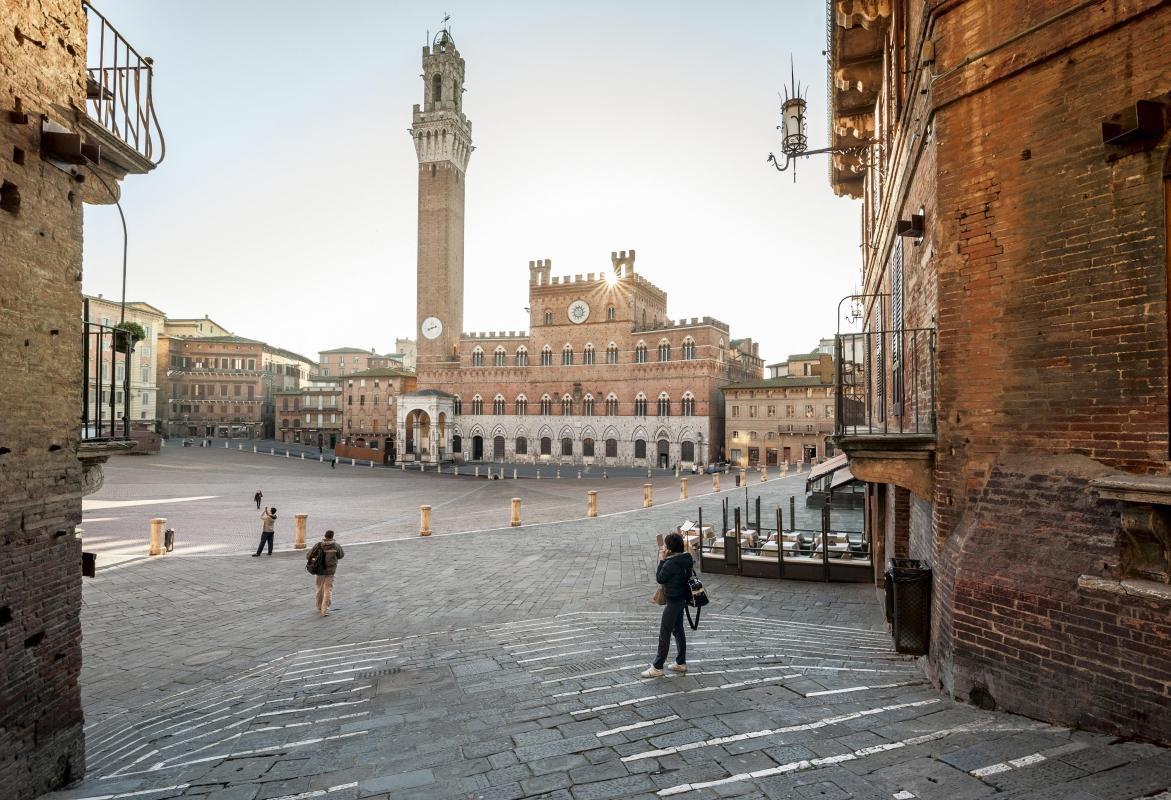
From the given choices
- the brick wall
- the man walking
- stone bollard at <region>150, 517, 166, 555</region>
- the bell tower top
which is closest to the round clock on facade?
the bell tower top

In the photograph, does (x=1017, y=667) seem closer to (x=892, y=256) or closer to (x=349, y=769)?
(x=349, y=769)

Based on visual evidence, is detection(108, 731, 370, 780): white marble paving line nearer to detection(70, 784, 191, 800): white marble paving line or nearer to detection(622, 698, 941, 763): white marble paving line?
detection(70, 784, 191, 800): white marble paving line

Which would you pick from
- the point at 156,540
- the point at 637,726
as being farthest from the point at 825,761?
the point at 156,540

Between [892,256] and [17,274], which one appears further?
[892,256]

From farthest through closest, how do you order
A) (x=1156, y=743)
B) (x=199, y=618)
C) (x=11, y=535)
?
(x=199, y=618), (x=11, y=535), (x=1156, y=743)

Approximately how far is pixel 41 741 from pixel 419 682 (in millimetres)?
2944

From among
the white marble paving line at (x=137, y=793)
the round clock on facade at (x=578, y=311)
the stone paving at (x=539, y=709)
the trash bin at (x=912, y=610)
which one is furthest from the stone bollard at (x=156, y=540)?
the round clock on facade at (x=578, y=311)

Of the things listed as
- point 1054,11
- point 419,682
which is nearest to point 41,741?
point 419,682

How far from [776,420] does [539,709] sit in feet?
164

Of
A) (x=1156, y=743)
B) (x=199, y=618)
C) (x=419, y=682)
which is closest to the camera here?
(x=1156, y=743)

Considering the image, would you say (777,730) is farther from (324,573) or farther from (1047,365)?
(324,573)

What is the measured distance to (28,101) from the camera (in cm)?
462

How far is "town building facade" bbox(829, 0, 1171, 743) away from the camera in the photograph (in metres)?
4.12

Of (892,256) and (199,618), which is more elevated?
(892,256)
